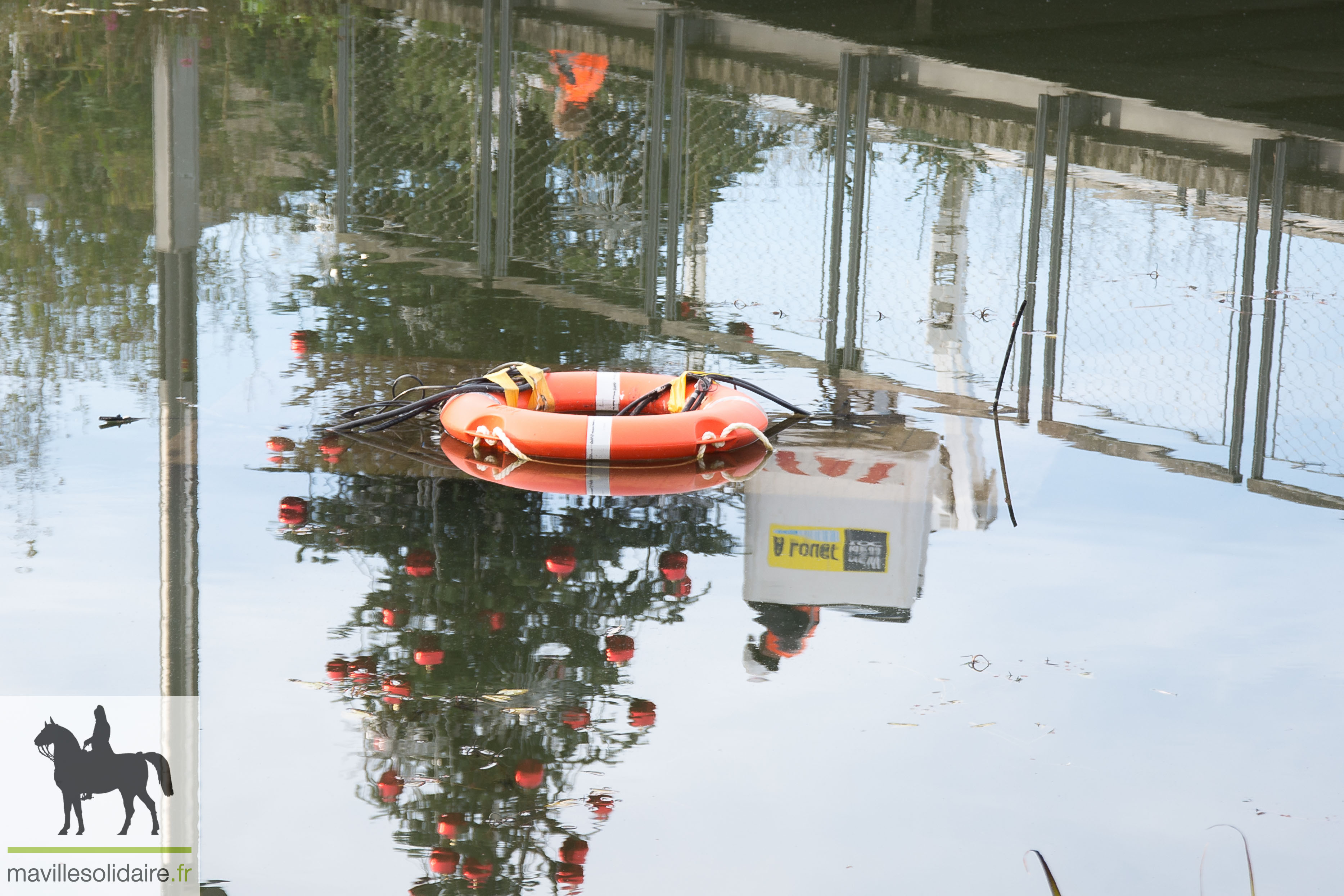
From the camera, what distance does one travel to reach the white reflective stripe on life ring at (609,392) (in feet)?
20.3

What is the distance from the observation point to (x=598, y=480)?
5.65 metres

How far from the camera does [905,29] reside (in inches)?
509

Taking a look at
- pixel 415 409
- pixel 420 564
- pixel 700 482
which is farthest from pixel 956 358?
pixel 420 564

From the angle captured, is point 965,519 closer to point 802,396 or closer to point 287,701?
point 802,396

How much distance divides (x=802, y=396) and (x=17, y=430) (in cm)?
311

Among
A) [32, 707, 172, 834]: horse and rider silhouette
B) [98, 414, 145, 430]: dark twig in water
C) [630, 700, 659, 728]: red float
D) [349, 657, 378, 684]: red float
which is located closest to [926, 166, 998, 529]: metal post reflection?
[630, 700, 659, 728]: red float

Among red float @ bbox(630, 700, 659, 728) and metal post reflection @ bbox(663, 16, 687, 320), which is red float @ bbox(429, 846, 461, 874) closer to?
red float @ bbox(630, 700, 659, 728)

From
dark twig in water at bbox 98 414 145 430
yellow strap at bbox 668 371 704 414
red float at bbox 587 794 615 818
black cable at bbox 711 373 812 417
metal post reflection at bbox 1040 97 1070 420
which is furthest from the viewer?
metal post reflection at bbox 1040 97 1070 420

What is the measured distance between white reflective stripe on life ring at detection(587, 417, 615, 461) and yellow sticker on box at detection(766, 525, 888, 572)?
821mm

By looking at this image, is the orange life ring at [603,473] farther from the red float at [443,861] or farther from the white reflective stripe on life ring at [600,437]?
the red float at [443,861]

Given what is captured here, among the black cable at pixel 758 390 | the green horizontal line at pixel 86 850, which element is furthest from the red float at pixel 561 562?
the green horizontal line at pixel 86 850

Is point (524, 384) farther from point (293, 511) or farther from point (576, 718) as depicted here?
Answer: point (576, 718)

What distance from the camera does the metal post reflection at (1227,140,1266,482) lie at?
20.4ft

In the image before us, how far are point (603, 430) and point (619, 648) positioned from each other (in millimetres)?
1523
